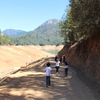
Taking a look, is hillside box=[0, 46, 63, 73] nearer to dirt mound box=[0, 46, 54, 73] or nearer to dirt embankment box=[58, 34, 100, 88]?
dirt mound box=[0, 46, 54, 73]

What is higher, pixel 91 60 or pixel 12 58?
pixel 91 60

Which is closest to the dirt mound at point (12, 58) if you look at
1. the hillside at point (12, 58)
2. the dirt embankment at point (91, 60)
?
the hillside at point (12, 58)

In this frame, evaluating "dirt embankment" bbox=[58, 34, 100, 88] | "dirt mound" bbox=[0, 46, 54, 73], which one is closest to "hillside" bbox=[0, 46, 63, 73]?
"dirt mound" bbox=[0, 46, 54, 73]

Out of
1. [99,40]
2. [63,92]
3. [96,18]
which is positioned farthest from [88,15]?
[63,92]

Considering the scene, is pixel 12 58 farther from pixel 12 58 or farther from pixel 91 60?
pixel 91 60

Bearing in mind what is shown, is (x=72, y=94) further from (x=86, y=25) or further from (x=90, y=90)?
(x=86, y=25)

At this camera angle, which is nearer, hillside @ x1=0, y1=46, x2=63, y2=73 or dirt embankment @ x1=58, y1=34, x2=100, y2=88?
dirt embankment @ x1=58, y1=34, x2=100, y2=88

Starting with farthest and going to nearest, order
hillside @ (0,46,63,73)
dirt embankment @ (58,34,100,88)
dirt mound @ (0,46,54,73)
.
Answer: dirt mound @ (0,46,54,73), hillside @ (0,46,63,73), dirt embankment @ (58,34,100,88)

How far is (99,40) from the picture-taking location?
17.7m

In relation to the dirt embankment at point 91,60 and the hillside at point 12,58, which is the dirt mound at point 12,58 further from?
the dirt embankment at point 91,60

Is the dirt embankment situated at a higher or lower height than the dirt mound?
higher

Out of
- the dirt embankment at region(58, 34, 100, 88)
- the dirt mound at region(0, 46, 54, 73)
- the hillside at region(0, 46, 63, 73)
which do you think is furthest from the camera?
the dirt mound at region(0, 46, 54, 73)

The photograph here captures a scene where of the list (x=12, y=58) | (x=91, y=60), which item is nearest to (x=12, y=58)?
(x=12, y=58)

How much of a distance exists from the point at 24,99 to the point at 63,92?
2.64 metres
